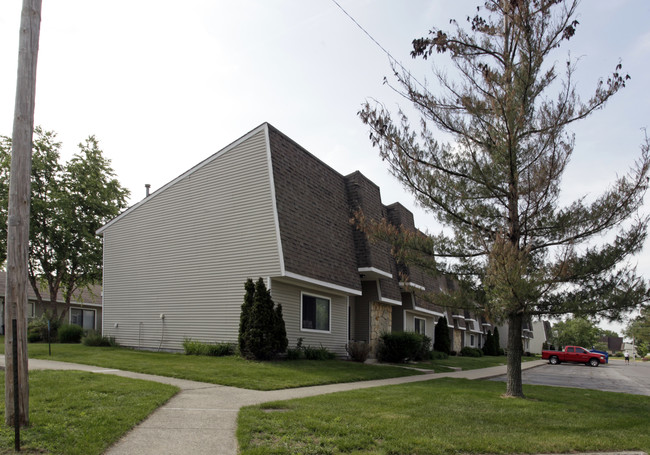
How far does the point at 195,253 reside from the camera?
18.2 m

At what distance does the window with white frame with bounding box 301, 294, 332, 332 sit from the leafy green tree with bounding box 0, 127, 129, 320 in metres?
16.5

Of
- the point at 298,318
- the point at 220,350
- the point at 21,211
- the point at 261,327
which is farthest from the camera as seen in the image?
the point at 298,318

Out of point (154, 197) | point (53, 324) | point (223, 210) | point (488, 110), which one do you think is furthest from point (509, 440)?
point (53, 324)

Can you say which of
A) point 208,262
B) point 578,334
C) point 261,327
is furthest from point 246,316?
point 578,334

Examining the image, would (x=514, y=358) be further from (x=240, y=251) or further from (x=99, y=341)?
(x=99, y=341)

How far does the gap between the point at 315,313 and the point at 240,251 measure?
12.1ft

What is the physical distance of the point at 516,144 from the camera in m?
10.7

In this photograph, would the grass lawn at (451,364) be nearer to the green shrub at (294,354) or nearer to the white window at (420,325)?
the white window at (420,325)

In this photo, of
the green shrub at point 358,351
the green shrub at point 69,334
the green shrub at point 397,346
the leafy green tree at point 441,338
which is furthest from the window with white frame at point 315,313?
the leafy green tree at point 441,338

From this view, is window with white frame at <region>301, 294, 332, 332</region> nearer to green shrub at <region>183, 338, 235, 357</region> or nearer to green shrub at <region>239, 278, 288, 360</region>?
green shrub at <region>239, 278, 288, 360</region>

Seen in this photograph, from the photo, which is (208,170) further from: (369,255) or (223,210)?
(369,255)

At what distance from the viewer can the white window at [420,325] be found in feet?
93.6

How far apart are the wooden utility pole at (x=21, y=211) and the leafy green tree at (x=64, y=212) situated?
23.5 m

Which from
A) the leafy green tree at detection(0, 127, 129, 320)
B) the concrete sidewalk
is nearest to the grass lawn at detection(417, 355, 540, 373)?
the concrete sidewalk
